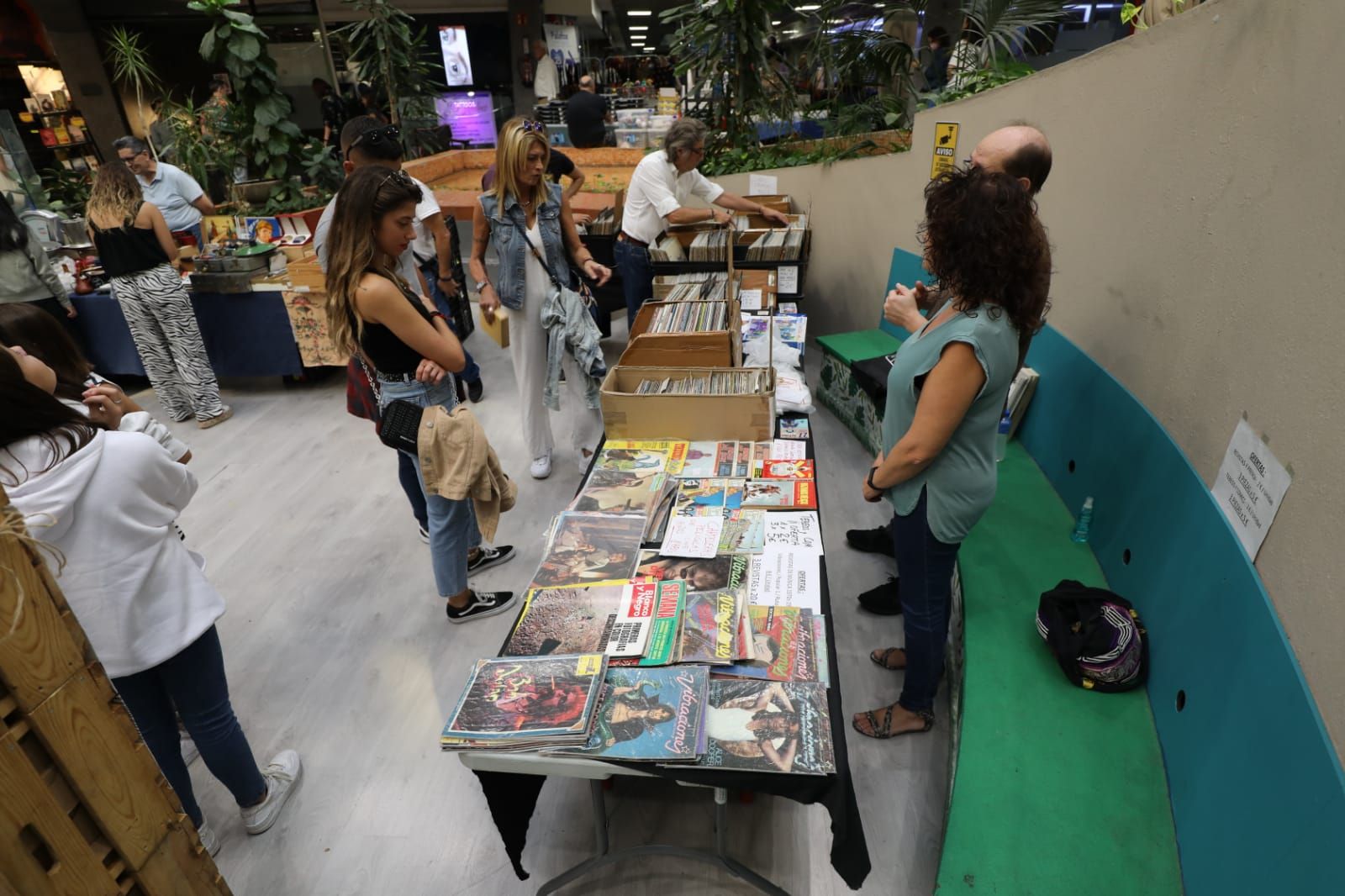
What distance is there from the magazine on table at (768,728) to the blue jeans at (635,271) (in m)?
3.30

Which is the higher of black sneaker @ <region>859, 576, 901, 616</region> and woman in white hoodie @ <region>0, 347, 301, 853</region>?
woman in white hoodie @ <region>0, 347, 301, 853</region>

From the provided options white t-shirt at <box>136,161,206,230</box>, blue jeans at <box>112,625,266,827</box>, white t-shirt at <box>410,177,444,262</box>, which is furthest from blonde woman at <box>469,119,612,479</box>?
white t-shirt at <box>136,161,206,230</box>

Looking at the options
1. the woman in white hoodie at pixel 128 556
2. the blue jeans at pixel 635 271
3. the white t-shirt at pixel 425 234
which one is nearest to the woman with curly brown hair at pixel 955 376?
the woman in white hoodie at pixel 128 556

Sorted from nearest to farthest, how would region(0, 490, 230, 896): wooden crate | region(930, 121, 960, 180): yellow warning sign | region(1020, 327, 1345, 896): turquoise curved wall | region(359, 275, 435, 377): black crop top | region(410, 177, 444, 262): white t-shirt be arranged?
1. region(0, 490, 230, 896): wooden crate
2. region(1020, 327, 1345, 896): turquoise curved wall
3. region(359, 275, 435, 377): black crop top
4. region(930, 121, 960, 180): yellow warning sign
5. region(410, 177, 444, 262): white t-shirt

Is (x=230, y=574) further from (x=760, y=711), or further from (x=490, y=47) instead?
(x=490, y=47)

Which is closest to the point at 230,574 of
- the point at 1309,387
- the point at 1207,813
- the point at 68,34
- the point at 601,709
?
the point at 601,709

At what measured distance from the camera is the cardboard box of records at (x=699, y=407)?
2422mm

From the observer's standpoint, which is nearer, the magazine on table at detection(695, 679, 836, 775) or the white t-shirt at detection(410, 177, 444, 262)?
the magazine on table at detection(695, 679, 836, 775)

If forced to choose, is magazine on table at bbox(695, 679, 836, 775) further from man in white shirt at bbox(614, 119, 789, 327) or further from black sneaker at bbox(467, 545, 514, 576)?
man in white shirt at bbox(614, 119, 789, 327)

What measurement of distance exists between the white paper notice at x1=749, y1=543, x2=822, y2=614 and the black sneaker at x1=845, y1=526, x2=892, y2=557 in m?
1.26

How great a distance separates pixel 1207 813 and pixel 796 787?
0.89 metres

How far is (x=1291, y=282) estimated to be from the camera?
1354mm

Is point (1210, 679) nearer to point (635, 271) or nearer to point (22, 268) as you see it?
point (635, 271)

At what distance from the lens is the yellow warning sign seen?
3.48 meters
